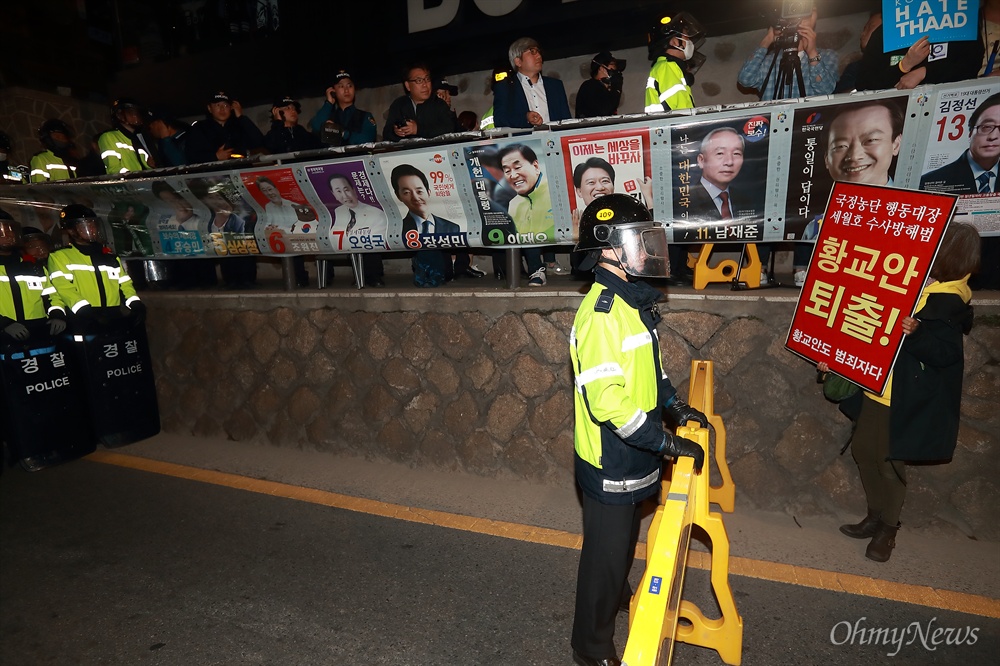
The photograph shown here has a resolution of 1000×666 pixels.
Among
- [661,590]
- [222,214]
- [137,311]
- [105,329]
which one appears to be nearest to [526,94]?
[222,214]

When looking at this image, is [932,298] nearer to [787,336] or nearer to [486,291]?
[787,336]

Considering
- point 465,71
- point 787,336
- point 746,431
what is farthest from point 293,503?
point 465,71

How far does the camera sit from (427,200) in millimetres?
5035

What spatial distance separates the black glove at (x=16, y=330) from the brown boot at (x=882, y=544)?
765 cm

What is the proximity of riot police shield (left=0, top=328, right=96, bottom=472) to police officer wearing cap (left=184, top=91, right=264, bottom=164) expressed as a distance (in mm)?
2840

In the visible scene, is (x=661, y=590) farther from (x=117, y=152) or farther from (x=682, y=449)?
(x=117, y=152)

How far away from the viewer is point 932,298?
3.20 m

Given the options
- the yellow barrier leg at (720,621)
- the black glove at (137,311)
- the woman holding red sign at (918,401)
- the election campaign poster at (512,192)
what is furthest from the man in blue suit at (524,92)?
the black glove at (137,311)

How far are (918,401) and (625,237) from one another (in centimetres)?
232

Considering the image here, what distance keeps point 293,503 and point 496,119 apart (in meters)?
4.01

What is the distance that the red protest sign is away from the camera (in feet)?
10.2

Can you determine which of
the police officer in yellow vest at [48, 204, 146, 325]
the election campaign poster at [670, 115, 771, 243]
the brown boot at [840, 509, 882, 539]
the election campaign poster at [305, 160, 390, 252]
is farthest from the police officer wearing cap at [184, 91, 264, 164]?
the brown boot at [840, 509, 882, 539]

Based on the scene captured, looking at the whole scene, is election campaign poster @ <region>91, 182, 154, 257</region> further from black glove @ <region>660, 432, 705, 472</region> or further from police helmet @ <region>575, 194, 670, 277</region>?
black glove @ <region>660, 432, 705, 472</region>

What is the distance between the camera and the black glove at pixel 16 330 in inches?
213
